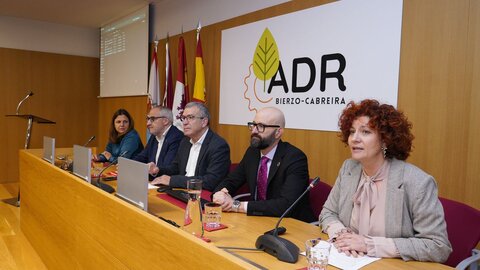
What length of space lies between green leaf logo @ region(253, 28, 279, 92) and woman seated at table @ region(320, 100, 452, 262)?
195 centimetres

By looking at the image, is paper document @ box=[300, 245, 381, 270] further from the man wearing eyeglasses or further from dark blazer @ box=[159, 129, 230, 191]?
the man wearing eyeglasses

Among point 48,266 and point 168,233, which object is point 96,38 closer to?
point 48,266

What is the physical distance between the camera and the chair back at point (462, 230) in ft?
5.50

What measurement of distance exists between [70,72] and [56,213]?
5.36 m

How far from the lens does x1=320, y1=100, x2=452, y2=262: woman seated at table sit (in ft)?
4.69

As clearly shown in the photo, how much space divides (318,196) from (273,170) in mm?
340

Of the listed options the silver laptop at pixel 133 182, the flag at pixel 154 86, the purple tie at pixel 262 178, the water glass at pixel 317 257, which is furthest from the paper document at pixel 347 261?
the flag at pixel 154 86

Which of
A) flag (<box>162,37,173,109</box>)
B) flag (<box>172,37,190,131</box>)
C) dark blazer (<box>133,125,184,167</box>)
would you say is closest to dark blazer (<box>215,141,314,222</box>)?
dark blazer (<box>133,125,184,167</box>)

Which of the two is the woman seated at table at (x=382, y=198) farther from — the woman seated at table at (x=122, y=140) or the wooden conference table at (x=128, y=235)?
the woman seated at table at (x=122, y=140)

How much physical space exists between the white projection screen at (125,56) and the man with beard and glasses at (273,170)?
12.1ft

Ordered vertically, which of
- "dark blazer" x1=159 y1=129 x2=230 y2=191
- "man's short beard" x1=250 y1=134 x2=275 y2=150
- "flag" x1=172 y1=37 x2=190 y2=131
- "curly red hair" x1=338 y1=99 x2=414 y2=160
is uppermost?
"flag" x1=172 y1=37 x2=190 y2=131

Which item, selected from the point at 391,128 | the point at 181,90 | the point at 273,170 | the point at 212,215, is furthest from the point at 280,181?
the point at 181,90

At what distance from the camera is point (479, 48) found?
7.63 ft

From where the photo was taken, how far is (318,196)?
238 cm
